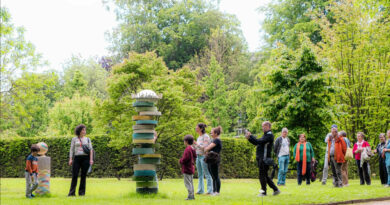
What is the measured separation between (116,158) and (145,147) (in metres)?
13.5

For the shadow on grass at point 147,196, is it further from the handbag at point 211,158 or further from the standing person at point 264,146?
the standing person at point 264,146

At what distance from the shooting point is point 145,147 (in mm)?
12734

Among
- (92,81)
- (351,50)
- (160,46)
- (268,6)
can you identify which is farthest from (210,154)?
(92,81)

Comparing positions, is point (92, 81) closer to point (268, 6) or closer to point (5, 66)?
point (268, 6)

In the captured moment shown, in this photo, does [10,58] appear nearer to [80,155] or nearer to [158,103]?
[158,103]

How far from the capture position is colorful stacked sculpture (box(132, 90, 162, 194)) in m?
→ 12.5

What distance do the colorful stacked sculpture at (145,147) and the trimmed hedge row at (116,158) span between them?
1204 cm

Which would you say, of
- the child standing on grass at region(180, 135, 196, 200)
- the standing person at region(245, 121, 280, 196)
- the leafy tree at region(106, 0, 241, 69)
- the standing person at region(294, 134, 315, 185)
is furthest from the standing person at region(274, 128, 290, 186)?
the leafy tree at region(106, 0, 241, 69)

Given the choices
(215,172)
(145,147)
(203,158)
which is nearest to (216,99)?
(203,158)

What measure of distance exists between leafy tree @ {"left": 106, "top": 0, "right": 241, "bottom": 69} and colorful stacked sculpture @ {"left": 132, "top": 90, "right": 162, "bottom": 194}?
35442 millimetres

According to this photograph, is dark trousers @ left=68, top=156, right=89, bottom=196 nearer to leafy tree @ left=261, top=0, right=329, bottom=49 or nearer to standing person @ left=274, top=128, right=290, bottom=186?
standing person @ left=274, top=128, right=290, bottom=186

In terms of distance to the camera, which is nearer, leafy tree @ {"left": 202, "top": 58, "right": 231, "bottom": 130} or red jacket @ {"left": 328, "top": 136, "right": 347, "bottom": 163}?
red jacket @ {"left": 328, "top": 136, "right": 347, "bottom": 163}

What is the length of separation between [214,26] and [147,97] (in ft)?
125

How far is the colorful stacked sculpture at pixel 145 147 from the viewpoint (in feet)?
41.1
